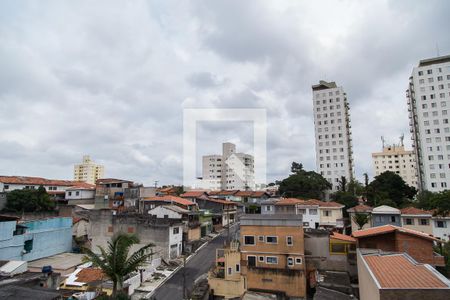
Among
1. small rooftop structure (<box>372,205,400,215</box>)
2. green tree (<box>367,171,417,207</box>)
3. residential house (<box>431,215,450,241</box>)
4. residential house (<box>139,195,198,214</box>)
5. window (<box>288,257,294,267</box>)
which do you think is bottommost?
window (<box>288,257,294,267</box>)

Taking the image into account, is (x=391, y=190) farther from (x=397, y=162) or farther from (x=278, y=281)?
(x=397, y=162)

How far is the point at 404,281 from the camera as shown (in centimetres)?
1183

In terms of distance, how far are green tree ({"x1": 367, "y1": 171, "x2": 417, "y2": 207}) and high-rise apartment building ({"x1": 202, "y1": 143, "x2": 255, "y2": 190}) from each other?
53571mm

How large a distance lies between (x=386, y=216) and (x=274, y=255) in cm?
2141

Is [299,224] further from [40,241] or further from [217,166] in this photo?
[217,166]

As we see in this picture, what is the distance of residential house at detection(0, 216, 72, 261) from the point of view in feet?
92.8

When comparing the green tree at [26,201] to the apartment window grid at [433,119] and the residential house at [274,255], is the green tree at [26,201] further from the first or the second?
the apartment window grid at [433,119]

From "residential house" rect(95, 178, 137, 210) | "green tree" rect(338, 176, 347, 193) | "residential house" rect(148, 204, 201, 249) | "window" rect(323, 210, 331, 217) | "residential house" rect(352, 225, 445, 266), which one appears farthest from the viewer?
"green tree" rect(338, 176, 347, 193)

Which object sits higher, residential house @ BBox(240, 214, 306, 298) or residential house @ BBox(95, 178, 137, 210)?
residential house @ BBox(95, 178, 137, 210)

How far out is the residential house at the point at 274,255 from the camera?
2321cm

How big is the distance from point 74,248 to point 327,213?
1450 inches

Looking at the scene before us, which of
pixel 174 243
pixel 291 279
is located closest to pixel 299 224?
pixel 291 279

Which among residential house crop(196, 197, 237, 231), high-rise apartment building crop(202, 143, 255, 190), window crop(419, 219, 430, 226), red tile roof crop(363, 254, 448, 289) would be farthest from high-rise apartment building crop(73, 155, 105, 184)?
red tile roof crop(363, 254, 448, 289)

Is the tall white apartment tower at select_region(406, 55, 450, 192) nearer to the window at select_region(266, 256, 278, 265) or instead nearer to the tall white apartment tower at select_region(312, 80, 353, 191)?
the tall white apartment tower at select_region(312, 80, 353, 191)
